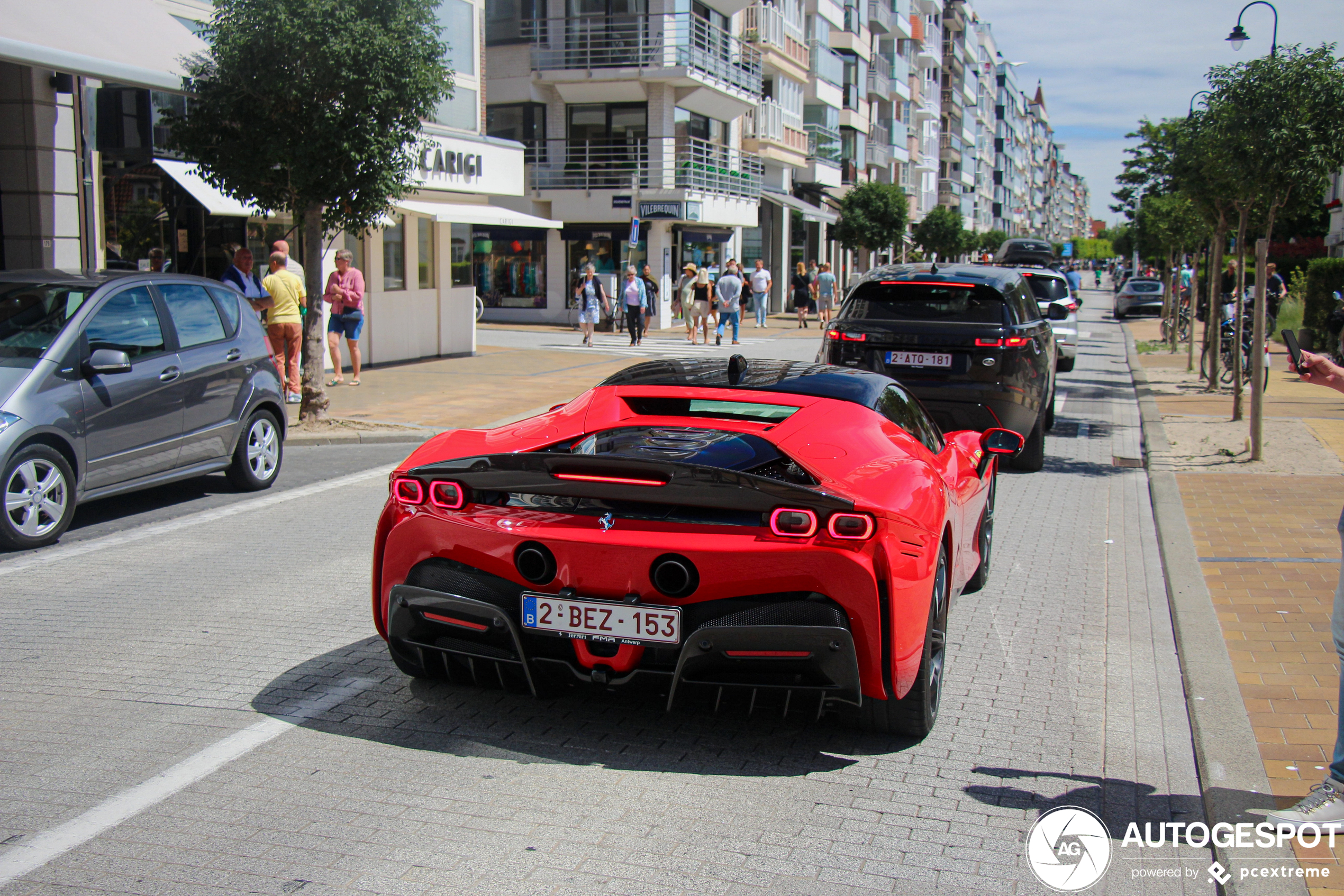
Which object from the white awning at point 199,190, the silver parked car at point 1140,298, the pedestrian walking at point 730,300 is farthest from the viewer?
the silver parked car at point 1140,298

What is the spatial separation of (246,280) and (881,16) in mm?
59380

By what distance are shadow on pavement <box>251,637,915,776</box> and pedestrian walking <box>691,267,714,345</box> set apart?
23362 mm

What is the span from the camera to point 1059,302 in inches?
800

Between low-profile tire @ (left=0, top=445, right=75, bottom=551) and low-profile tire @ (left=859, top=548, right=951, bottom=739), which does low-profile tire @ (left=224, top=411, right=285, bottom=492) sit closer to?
low-profile tire @ (left=0, top=445, right=75, bottom=551)

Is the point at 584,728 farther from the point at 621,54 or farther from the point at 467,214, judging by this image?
the point at 621,54

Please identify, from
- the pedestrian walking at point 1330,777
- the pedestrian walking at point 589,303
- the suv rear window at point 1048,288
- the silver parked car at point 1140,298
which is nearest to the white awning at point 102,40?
the pedestrian walking at point 1330,777

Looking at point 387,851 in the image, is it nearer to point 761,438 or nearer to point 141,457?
point 761,438

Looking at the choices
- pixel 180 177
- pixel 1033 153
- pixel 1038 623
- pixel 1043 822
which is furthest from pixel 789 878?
pixel 1033 153

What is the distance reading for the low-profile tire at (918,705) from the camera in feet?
14.2

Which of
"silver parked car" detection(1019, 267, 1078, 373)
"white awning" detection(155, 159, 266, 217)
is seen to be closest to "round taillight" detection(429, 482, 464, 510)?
"white awning" detection(155, 159, 266, 217)

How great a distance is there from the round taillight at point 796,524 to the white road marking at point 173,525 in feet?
16.8

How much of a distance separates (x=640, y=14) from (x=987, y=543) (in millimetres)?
32291

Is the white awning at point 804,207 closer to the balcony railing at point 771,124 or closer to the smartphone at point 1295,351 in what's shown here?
the balcony railing at point 771,124

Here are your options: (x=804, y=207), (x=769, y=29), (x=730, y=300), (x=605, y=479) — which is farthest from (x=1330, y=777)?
(x=804, y=207)
